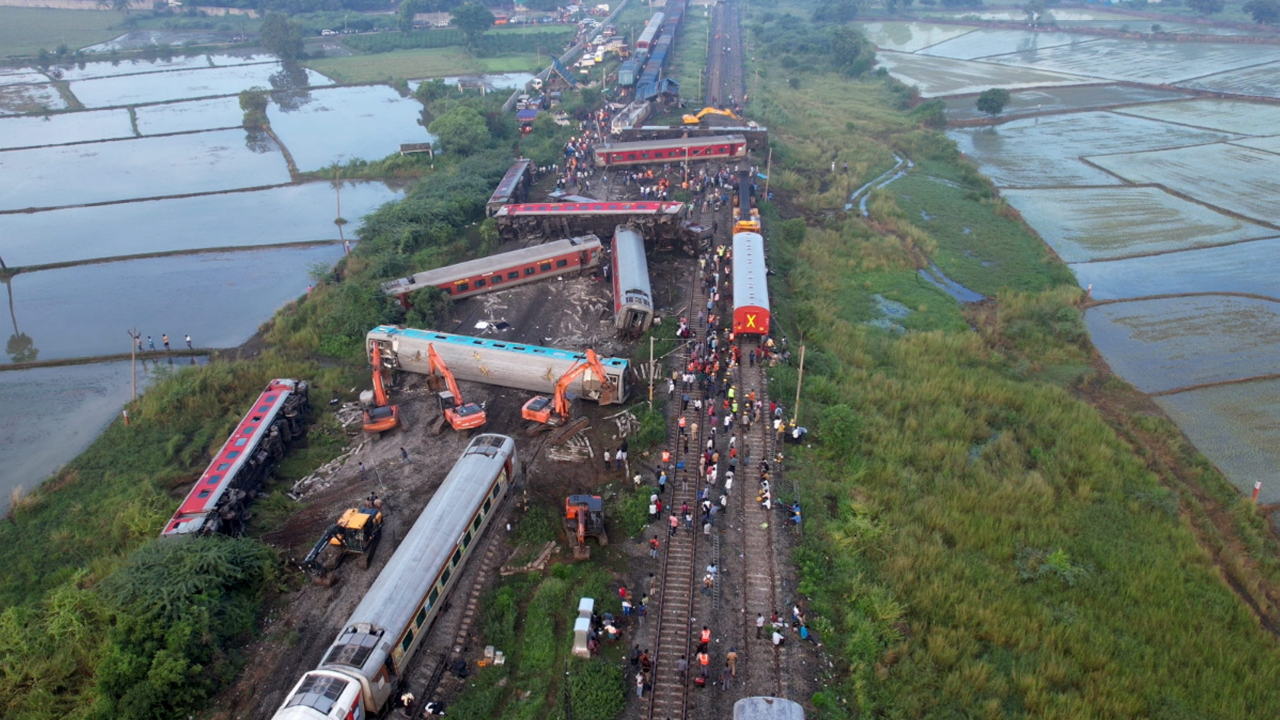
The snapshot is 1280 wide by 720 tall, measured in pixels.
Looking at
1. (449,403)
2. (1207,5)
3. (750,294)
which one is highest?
(1207,5)

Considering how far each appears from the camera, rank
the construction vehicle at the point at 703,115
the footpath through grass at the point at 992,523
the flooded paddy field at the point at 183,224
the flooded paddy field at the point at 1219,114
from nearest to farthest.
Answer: the footpath through grass at the point at 992,523 < the flooded paddy field at the point at 183,224 < the construction vehicle at the point at 703,115 < the flooded paddy field at the point at 1219,114

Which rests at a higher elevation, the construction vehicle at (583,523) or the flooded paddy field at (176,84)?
the flooded paddy field at (176,84)

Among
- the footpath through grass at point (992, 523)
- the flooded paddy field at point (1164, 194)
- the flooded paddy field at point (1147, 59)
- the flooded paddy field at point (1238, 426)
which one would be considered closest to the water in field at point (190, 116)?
the footpath through grass at point (992, 523)

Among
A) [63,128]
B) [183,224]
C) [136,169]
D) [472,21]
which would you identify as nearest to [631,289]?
[183,224]

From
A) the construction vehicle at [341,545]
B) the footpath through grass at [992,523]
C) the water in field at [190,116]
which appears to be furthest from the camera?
the water in field at [190,116]

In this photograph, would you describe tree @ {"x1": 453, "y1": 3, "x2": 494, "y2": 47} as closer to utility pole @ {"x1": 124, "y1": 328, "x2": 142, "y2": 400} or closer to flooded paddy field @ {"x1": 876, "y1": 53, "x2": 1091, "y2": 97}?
flooded paddy field @ {"x1": 876, "y1": 53, "x2": 1091, "y2": 97}

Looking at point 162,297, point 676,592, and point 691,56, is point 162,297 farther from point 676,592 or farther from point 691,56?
point 691,56

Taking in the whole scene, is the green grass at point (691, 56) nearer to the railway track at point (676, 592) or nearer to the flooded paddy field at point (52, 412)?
the railway track at point (676, 592)
